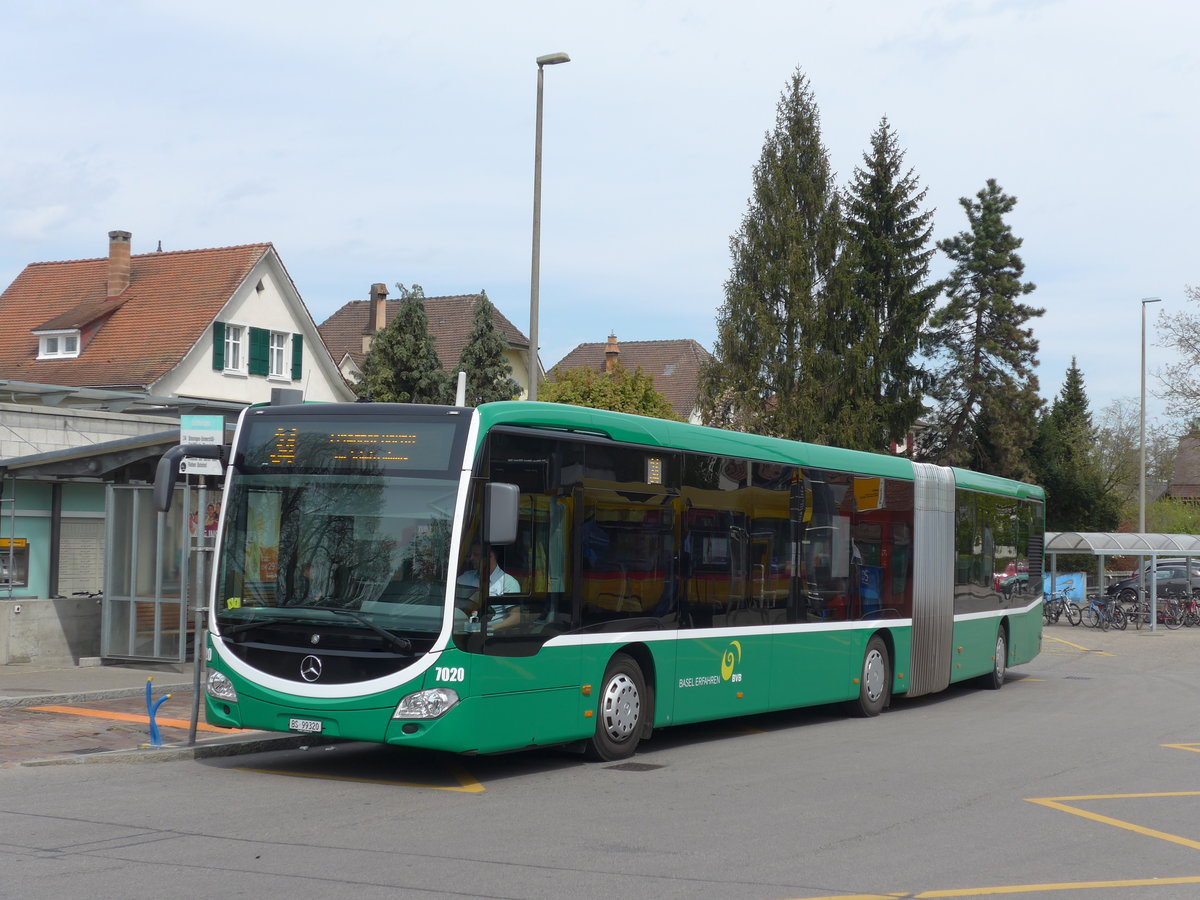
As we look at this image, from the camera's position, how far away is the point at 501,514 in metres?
10.3

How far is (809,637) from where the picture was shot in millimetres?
15438

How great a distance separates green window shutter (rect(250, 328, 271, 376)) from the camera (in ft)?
154

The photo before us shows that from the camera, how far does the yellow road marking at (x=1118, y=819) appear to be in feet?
29.5

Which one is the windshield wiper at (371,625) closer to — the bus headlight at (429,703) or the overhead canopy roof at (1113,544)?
the bus headlight at (429,703)

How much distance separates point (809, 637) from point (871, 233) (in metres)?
43.6

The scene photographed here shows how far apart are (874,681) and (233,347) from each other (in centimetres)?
3351

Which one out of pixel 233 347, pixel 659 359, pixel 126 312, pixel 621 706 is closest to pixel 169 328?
pixel 233 347

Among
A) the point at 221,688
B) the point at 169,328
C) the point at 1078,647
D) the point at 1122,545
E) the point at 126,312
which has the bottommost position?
the point at 1078,647

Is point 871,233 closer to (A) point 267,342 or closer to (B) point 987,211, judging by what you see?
(B) point 987,211

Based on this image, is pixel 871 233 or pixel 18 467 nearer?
pixel 18 467

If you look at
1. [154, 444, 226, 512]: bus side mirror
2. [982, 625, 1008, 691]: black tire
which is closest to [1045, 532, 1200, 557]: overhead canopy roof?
[982, 625, 1008, 691]: black tire

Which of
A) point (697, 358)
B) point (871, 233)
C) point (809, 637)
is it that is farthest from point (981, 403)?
point (809, 637)

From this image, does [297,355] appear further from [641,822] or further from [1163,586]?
[641,822]

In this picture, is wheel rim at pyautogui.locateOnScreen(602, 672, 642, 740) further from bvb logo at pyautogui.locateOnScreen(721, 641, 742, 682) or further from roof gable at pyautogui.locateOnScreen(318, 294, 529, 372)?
roof gable at pyautogui.locateOnScreen(318, 294, 529, 372)
